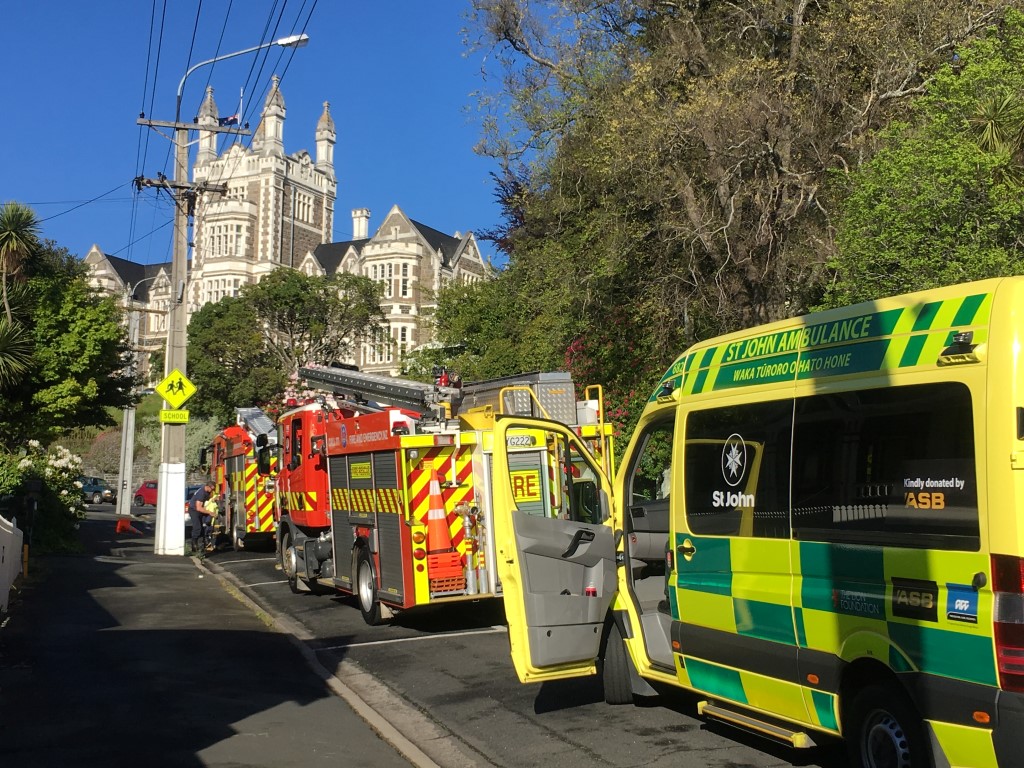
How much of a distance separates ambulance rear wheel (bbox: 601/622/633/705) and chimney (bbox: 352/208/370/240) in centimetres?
10911

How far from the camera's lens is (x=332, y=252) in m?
113

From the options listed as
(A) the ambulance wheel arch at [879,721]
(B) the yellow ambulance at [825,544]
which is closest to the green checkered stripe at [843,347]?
(B) the yellow ambulance at [825,544]

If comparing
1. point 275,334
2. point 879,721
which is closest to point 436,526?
point 879,721

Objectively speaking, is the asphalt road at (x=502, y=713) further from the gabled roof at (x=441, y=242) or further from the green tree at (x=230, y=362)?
the gabled roof at (x=441, y=242)

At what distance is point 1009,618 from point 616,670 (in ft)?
13.1

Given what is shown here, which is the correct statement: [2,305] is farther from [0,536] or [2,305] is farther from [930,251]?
[930,251]

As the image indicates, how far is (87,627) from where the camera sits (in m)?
13.3

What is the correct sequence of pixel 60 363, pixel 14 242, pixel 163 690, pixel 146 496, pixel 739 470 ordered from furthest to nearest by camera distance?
pixel 146 496 → pixel 60 363 → pixel 14 242 → pixel 163 690 → pixel 739 470

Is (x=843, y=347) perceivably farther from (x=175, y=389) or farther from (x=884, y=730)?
(x=175, y=389)

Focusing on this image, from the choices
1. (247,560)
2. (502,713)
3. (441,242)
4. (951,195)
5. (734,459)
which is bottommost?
(502,713)

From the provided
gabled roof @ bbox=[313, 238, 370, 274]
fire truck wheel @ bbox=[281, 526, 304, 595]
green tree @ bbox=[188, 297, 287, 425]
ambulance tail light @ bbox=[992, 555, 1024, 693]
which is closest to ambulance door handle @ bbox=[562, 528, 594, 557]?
ambulance tail light @ bbox=[992, 555, 1024, 693]

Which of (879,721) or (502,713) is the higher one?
(879,721)

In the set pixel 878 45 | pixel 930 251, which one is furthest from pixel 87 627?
pixel 878 45

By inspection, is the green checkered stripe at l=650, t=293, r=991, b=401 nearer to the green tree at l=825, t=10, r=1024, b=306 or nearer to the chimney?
the green tree at l=825, t=10, r=1024, b=306
